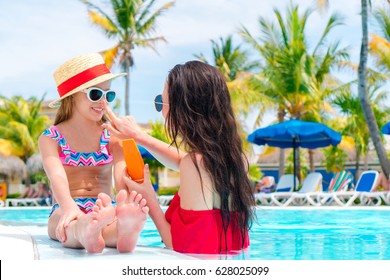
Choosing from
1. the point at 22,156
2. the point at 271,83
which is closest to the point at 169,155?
the point at 271,83

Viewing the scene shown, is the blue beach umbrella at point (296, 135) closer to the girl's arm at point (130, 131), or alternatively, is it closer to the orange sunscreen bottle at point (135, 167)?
the girl's arm at point (130, 131)

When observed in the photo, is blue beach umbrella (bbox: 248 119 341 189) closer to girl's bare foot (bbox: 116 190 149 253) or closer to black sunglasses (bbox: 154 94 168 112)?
black sunglasses (bbox: 154 94 168 112)

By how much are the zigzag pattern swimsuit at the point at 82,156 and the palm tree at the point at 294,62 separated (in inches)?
A: 799

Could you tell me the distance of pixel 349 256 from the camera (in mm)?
4285

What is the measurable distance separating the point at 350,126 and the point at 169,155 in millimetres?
29244

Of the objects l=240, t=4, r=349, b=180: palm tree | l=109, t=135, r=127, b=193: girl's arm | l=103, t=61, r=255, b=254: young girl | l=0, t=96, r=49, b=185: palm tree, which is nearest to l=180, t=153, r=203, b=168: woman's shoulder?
l=103, t=61, r=255, b=254: young girl

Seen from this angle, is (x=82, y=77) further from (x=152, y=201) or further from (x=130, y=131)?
(x=152, y=201)

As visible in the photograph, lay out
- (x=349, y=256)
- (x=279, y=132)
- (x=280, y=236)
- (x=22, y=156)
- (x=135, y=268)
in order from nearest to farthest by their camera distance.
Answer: (x=135, y=268), (x=349, y=256), (x=280, y=236), (x=279, y=132), (x=22, y=156)

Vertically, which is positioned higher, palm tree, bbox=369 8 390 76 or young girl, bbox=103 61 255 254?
palm tree, bbox=369 8 390 76

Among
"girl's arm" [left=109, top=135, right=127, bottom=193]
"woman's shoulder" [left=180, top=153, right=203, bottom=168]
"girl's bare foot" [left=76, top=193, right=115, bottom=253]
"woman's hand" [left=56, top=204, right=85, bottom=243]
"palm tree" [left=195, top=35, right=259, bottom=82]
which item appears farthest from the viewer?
"palm tree" [left=195, top=35, right=259, bottom=82]

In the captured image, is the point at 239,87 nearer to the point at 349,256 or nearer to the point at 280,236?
the point at 280,236

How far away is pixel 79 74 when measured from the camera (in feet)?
12.1

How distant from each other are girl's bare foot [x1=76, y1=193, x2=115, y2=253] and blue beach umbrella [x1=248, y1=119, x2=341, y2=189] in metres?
13.5

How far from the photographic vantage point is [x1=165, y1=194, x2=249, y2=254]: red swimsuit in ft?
10.5
